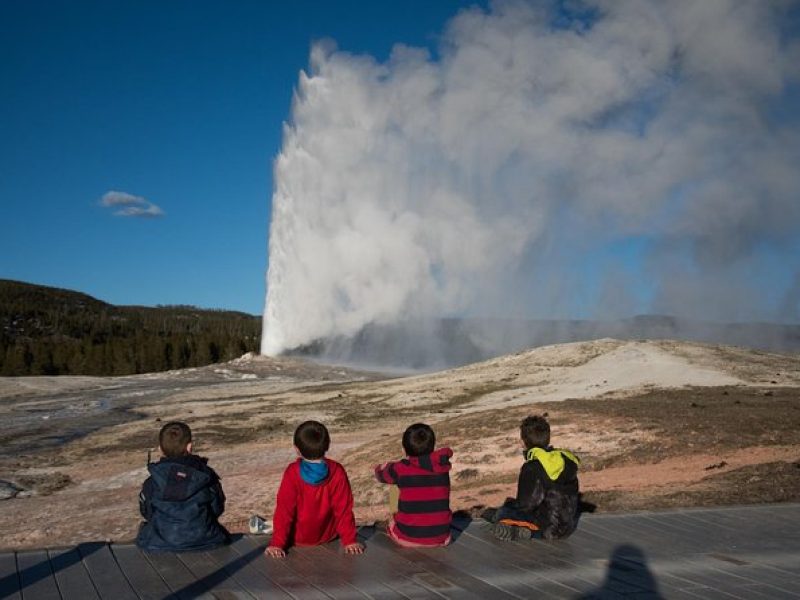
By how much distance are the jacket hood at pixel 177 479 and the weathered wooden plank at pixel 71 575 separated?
0.66m

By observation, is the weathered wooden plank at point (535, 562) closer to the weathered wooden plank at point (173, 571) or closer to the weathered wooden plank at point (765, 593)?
the weathered wooden plank at point (765, 593)

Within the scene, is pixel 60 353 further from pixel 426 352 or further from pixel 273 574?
pixel 273 574

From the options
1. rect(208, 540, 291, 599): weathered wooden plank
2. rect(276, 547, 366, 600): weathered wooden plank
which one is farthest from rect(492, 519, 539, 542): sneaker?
rect(208, 540, 291, 599): weathered wooden plank

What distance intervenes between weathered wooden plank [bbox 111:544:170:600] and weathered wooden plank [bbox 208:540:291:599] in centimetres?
44

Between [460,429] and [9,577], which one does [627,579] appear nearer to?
[9,577]

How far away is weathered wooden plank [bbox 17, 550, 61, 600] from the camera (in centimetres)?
409

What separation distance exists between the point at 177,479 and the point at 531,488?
8.79ft


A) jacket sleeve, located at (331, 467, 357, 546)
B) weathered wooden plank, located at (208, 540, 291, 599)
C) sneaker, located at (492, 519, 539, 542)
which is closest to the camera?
weathered wooden plank, located at (208, 540, 291, 599)

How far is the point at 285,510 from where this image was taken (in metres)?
5.14

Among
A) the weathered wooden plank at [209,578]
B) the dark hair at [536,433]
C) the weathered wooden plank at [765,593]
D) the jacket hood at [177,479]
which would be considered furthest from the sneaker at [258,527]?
the weathered wooden plank at [765,593]

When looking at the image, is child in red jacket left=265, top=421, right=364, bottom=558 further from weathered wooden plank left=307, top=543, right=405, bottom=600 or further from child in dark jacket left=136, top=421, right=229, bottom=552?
child in dark jacket left=136, top=421, right=229, bottom=552

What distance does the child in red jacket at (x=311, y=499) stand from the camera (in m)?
5.09

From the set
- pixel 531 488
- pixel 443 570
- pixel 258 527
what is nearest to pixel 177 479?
pixel 258 527

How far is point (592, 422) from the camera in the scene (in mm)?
16453
